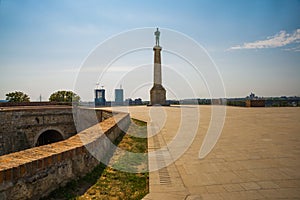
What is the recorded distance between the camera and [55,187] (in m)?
3.53

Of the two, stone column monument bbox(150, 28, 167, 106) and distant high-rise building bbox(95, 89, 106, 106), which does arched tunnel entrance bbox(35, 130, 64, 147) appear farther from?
distant high-rise building bbox(95, 89, 106, 106)

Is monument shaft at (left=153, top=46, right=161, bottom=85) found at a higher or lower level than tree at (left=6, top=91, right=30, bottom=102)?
higher

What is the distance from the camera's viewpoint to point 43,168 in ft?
10.8

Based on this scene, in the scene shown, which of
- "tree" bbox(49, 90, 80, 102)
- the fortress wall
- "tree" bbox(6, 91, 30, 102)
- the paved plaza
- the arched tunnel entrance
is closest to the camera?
the fortress wall

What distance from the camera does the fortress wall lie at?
282 centimetres

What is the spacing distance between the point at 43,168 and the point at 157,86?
27.4 metres

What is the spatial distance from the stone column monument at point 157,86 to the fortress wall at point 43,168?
2528 centimetres

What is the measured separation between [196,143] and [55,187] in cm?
470

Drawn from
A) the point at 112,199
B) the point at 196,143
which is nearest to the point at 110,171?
the point at 112,199

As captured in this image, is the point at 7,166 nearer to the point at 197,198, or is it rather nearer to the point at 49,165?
the point at 49,165

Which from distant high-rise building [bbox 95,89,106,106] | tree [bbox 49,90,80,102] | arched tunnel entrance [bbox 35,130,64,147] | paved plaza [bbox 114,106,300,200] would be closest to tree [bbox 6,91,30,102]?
tree [bbox 49,90,80,102]

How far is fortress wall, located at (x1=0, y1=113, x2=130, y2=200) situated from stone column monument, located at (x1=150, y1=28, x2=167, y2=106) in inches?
995

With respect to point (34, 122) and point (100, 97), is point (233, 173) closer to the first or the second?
point (34, 122)

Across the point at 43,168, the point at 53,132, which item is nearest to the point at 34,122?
the point at 53,132
